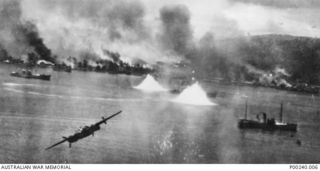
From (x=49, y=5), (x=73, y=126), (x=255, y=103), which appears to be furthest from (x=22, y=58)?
(x=255, y=103)

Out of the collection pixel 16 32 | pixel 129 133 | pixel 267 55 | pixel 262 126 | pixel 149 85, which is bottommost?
pixel 262 126

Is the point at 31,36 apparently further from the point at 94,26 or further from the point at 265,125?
the point at 265,125

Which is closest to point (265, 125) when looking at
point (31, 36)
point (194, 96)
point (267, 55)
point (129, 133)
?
point (267, 55)

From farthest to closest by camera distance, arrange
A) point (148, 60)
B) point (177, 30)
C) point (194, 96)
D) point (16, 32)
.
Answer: point (194, 96) → point (148, 60) → point (16, 32) → point (177, 30)

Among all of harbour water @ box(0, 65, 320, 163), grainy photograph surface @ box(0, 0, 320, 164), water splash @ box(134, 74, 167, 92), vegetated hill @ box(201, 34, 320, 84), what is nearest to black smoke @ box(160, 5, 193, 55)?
grainy photograph surface @ box(0, 0, 320, 164)

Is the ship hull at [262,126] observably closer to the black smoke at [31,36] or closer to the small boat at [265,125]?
the small boat at [265,125]

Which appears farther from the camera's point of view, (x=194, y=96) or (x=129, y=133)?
(x=194, y=96)

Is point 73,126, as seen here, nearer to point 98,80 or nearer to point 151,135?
point 151,135
